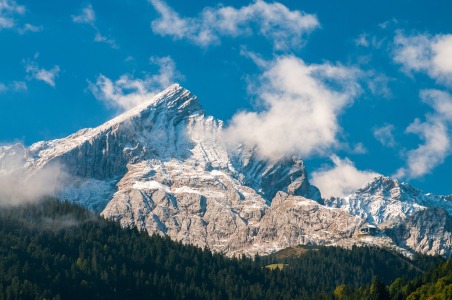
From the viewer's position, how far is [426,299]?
19712cm

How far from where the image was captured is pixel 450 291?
193 metres

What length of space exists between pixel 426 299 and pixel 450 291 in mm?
6774
